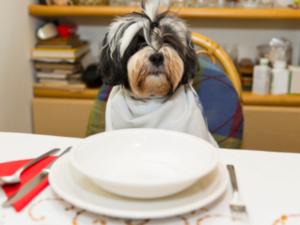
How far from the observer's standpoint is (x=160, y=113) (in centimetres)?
112

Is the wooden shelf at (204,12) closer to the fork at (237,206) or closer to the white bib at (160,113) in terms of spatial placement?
the white bib at (160,113)

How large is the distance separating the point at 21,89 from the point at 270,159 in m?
1.60

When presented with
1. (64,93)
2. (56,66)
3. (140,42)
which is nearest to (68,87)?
(64,93)

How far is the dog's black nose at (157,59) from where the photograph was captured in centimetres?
104

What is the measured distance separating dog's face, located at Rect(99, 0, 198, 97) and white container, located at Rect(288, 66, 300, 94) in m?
0.96

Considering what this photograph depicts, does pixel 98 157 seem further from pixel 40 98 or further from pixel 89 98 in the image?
pixel 40 98

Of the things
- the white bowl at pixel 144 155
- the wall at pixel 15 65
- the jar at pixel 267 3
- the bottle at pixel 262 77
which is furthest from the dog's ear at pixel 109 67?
the jar at pixel 267 3

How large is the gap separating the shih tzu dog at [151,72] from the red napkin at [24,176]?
50cm

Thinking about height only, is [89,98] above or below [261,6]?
below

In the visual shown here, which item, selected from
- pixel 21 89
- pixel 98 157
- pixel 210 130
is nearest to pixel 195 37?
pixel 210 130

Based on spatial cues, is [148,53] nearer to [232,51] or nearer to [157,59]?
[157,59]

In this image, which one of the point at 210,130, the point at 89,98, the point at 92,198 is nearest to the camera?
the point at 92,198

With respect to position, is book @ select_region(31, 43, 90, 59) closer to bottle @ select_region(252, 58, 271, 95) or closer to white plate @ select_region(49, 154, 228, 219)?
bottle @ select_region(252, 58, 271, 95)

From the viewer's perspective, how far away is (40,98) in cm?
202
